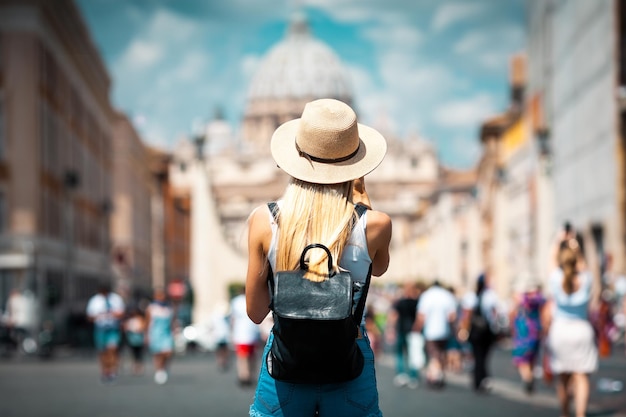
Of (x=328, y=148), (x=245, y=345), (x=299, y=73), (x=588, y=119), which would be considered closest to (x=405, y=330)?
(x=245, y=345)

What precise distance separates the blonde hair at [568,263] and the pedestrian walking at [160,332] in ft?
31.8

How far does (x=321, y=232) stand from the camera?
3.77 meters

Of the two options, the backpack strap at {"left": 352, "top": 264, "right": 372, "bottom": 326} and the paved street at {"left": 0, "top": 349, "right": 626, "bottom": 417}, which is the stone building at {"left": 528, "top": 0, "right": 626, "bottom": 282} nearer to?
the paved street at {"left": 0, "top": 349, "right": 626, "bottom": 417}

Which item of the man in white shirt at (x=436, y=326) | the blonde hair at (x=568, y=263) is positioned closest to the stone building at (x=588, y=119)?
the man in white shirt at (x=436, y=326)

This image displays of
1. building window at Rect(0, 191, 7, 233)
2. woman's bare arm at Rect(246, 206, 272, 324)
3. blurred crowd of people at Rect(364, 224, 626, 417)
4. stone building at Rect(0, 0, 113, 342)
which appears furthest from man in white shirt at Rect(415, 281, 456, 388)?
building window at Rect(0, 191, 7, 233)

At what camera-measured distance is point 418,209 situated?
445ft

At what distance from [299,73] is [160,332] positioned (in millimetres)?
166527

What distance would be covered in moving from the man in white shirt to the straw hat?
11501 mm

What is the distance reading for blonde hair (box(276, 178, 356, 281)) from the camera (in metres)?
3.73

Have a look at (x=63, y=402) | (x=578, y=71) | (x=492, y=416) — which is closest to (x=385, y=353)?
(x=578, y=71)

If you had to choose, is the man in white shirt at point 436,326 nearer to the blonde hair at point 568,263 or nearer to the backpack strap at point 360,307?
the blonde hair at point 568,263

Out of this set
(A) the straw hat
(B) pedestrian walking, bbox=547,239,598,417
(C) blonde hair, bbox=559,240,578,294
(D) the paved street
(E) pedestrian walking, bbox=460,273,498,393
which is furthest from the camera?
(E) pedestrian walking, bbox=460,273,498,393

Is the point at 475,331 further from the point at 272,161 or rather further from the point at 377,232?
the point at 272,161

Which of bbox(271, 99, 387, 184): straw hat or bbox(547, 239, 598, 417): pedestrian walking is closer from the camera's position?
bbox(271, 99, 387, 184): straw hat
